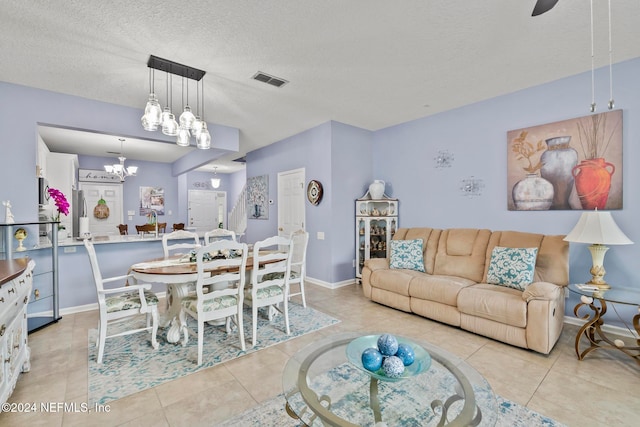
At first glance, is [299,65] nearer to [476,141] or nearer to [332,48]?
[332,48]

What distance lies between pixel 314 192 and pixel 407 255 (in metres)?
1.96

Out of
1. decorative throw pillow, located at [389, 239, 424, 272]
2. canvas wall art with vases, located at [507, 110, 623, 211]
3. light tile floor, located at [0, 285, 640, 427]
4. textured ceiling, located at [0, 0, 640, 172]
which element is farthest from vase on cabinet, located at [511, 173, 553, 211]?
light tile floor, located at [0, 285, 640, 427]

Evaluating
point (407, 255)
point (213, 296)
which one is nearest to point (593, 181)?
point (407, 255)

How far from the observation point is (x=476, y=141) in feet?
13.1

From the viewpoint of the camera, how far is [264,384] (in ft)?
6.95

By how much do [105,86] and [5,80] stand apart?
1.00 meters

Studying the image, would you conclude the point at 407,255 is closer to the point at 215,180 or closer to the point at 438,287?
the point at 438,287

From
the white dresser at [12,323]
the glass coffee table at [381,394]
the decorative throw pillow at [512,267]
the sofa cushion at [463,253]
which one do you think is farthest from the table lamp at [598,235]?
the white dresser at [12,323]

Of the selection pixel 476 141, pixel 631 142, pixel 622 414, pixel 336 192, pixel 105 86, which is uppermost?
pixel 105 86

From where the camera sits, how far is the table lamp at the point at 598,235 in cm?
253

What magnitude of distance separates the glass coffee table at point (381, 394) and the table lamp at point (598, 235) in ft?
6.64

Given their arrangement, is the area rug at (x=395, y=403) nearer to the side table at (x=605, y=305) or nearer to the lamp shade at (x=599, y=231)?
the side table at (x=605, y=305)

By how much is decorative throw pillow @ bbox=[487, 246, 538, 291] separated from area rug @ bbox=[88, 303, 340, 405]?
1891 mm

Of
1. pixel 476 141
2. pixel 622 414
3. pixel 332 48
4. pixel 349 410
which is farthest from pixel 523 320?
pixel 332 48
